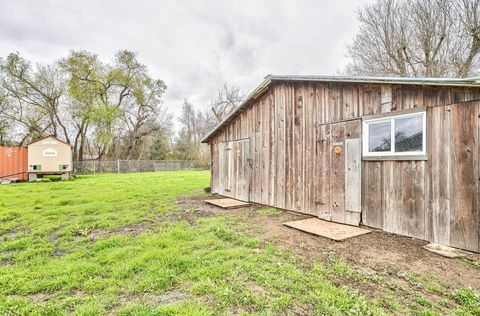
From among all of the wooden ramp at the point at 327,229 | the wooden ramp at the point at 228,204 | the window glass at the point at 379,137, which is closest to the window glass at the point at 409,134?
the window glass at the point at 379,137

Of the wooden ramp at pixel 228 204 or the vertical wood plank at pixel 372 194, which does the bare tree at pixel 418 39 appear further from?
the wooden ramp at pixel 228 204

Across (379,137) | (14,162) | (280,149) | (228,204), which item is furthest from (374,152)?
(14,162)

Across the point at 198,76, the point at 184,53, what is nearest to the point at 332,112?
the point at 184,53

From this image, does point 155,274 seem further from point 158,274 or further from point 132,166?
point 132,166

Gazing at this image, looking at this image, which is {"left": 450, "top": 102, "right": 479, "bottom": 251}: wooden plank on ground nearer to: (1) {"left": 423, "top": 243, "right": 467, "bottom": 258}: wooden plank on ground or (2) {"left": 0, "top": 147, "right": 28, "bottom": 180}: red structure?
(1) {"left": 423, "top": 243, "right": 467, "bottom": 258}: wooden plank on ground

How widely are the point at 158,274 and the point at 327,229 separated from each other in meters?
3.42

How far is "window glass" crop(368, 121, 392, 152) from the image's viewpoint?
4754 mm

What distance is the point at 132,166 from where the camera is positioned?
26531mm

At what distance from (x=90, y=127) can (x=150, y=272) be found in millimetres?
27263

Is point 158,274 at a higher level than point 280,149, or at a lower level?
lower

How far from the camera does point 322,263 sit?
3.45 meters

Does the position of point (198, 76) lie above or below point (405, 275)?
above

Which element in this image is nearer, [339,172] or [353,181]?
[353,181]

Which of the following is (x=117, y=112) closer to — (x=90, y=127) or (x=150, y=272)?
(x=90, y=127)
